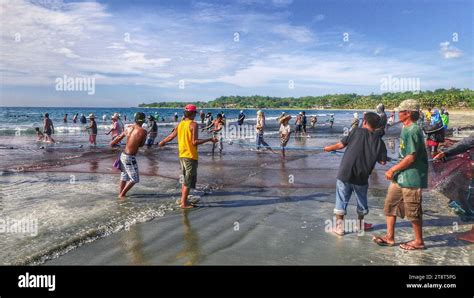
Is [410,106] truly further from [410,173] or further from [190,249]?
[190,249]

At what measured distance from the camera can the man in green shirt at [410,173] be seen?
4918 mm

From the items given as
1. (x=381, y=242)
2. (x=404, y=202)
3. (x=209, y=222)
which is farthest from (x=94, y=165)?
(x=404, y=202)

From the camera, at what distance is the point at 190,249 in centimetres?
518

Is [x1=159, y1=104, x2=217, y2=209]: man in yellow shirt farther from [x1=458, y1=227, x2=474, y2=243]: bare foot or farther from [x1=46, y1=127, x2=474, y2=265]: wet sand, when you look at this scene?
[x1=458, y1=227, x2=474, y2=243]: bare foot

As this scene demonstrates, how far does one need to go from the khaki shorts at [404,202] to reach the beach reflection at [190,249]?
286cm

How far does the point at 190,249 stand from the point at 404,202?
311 cm

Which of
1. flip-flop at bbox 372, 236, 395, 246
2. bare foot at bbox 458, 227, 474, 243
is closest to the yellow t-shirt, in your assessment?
flip-flop at bbox 372, 236, 395, 246

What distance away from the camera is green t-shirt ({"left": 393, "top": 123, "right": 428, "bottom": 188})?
16.1 ft

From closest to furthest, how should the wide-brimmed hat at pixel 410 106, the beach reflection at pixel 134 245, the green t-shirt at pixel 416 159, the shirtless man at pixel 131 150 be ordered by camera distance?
the beach reflection at pixel 134 245 < the green t-shirt at pixel 416 159 < the wide-brimmed hat at pixel 410 106 < the shirtless man at pixel 131 150

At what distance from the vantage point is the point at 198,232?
5.95 m

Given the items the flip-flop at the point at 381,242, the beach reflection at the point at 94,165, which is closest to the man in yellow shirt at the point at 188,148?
the flip-flop at the point at 381,242

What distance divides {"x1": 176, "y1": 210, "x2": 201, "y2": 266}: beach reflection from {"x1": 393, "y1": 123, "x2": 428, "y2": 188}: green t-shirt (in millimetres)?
3044

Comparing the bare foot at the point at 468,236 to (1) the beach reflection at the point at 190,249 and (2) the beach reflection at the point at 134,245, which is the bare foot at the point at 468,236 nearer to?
(1) the beach reflection at the point at 190,249

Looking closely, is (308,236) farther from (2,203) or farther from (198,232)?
(2,203)
